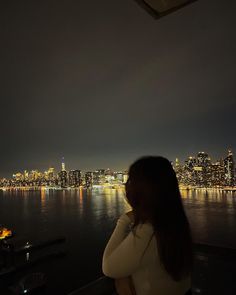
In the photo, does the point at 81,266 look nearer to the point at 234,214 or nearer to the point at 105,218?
the point at 105,218

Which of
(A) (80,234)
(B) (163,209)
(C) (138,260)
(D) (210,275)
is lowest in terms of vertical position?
(A) (80,234)

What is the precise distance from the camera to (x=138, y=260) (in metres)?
0.75

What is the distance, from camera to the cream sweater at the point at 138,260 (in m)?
0.75

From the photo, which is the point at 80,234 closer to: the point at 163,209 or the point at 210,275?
A: the point at 210,275

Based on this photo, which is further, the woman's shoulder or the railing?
the railing

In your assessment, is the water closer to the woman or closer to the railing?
the railing

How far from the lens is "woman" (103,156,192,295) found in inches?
30.0

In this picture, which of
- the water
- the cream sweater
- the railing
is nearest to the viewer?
the cream sweater

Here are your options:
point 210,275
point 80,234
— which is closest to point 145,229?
point 210,275

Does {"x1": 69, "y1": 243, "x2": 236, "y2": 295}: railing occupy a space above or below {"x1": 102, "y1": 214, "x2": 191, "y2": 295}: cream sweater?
below

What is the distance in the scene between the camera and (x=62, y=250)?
62.2 feet

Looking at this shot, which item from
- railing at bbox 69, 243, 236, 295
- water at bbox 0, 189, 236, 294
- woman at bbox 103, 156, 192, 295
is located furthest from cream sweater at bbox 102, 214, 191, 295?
water at bbox 0, 189, 236, 294

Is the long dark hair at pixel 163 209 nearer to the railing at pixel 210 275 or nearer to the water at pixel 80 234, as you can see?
the railing at pixel 210 275

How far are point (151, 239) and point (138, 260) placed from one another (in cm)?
7
